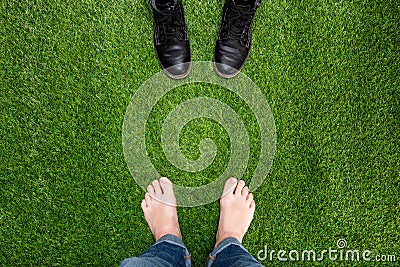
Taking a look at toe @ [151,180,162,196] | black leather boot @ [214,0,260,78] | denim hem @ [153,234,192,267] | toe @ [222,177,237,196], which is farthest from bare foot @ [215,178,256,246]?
black leather boot @ [214,0,260,78]

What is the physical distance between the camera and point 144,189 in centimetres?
141

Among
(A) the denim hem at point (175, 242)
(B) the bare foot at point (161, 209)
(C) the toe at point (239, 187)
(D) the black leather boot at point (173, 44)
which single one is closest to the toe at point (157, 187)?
(B) the bare foot at point (161, 209)

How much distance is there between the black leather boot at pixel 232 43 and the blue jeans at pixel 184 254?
600mm

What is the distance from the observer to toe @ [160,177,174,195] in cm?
141

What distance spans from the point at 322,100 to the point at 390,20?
383 millimetres

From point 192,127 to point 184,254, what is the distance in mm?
444

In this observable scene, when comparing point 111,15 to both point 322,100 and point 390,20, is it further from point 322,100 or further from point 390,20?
point 390,20

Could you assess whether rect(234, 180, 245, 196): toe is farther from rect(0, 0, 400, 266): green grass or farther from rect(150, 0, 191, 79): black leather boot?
rect(150, 0, 191, 79): black leather boot

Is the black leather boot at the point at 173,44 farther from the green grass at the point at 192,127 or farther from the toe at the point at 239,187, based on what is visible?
the toe at the point at 239,187

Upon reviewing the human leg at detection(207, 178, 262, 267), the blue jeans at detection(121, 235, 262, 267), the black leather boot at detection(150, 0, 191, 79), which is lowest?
the blue jeans at detection(121, 235, 262, 267)

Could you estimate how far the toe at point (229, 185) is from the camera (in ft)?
4.62

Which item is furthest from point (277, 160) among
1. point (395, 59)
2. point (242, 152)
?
point (395, 59)

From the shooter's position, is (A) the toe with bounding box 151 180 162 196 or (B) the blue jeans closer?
(B) the blue jeans

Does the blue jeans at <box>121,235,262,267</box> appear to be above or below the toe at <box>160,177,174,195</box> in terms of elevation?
below
